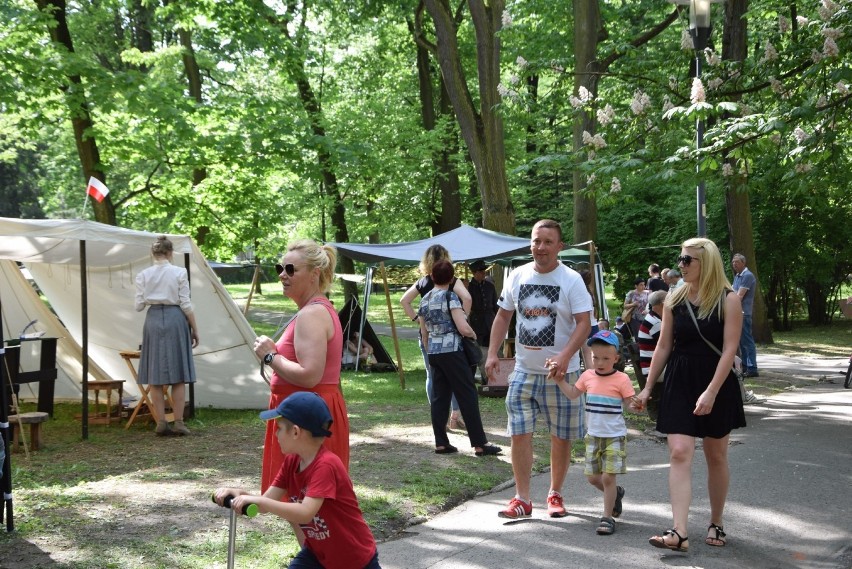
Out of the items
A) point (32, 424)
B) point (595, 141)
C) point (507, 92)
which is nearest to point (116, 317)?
point (32, 424)

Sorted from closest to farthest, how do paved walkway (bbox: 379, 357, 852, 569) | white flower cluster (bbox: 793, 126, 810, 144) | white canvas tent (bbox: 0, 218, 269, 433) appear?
paved walkway (bbox: 379, 357, 852, 569)
white flower cluster (bbox: 793, 126, 810, 144)
white canvas tent (bbox: 0, 218, 269, 433)

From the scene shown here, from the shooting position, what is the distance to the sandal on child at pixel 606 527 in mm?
6020

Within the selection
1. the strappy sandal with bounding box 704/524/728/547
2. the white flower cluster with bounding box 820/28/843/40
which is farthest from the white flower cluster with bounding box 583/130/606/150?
the strappy sandal with bounding box 704/524/728/547

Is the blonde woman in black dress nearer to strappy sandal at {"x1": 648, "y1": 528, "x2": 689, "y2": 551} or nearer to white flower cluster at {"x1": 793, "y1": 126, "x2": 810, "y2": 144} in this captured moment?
strappy sandal at {"x1": 648, "y1": 528, "x2": 689, "y2": 551}

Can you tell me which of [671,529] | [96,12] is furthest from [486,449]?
[96,12]

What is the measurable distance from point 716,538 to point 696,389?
0.92 m

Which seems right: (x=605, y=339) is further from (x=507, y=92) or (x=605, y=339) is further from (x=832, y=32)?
(x=507, y=92)

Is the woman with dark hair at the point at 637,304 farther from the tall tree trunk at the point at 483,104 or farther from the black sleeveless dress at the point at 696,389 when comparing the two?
the black sleeveless dress at the point at 696,389

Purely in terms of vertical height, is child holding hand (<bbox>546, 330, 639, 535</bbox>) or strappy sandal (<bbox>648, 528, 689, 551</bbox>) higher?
child holding hand (<bbox>546, 330, 639, 535</bbox>)

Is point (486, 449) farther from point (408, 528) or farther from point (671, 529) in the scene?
point (671, 529)

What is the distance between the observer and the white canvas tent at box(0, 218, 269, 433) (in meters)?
11.9

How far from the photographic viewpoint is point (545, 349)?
6297 millimetres

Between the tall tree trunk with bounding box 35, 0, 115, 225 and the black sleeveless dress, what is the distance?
13146mm

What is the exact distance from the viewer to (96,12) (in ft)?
80.0
